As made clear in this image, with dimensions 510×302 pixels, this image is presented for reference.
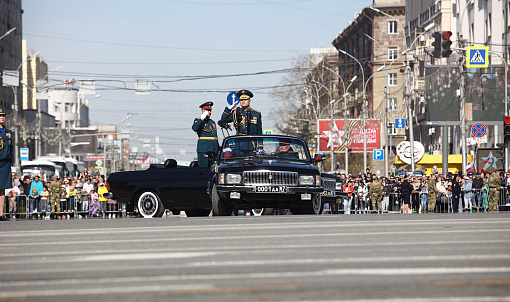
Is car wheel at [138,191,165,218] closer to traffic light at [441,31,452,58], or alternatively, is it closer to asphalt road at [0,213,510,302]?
asphalt road at [0,213,510,302]

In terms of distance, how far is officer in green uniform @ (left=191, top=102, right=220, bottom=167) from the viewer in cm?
1959

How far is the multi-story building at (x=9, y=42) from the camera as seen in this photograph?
389 ft

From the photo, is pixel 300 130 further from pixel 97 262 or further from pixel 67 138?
pixel 97 262

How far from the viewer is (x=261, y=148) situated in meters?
18.3

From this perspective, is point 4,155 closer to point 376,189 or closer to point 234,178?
point 234,178

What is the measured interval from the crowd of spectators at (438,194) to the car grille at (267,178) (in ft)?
53.6

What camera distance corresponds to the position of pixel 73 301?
6395 mm

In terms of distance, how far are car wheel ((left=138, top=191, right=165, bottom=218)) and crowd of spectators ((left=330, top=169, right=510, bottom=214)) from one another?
15591 millimetres

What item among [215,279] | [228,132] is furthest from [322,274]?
[228,132]

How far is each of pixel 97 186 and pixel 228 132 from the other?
17531mm

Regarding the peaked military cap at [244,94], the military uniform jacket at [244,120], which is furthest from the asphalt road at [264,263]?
the military uniform jacket at [244,120]

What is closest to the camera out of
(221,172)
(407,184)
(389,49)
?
(221,172)

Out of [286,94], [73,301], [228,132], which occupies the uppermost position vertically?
[286,94]

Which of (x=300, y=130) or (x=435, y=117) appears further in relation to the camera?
(x=300, y=130)
